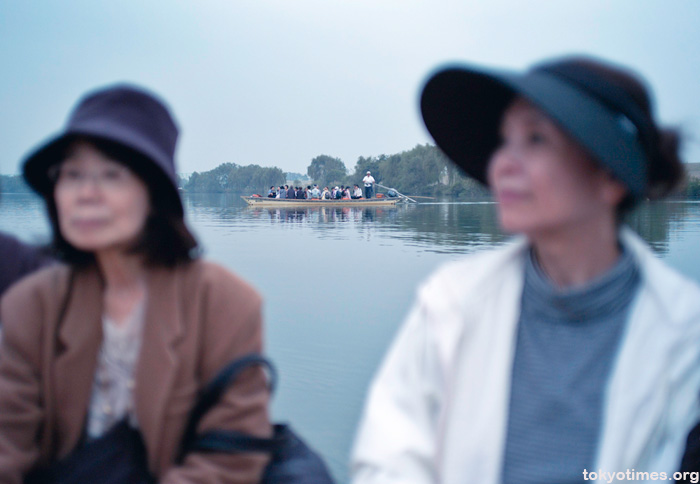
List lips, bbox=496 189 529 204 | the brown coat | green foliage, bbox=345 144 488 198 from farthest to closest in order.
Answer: green foliage, bbox=345 144 488 198, the brown coat, lips, bbox=496 189 529 204

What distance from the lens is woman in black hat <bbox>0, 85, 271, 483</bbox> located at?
1.54 metres

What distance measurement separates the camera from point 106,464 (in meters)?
1.53

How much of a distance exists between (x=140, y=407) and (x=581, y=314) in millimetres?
1139

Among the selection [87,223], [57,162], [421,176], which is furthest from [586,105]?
[421,176]

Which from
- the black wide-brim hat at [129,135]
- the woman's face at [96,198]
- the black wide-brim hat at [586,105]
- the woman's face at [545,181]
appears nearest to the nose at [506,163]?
the woman's face at [545,181]

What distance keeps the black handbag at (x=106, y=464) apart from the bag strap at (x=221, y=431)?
11 cm

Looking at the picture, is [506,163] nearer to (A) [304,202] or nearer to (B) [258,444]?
(B) [258,444]

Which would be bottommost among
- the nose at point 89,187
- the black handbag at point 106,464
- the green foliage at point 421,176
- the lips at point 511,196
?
the black handbag at point 106,464

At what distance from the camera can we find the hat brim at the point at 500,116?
1.30 metres

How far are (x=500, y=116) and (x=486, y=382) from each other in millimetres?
772

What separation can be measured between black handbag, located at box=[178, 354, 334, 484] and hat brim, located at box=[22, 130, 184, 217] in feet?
1.68

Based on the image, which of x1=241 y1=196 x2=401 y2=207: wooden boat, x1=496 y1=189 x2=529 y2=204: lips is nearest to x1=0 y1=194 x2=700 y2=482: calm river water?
x1=496 y1=189 x2=529 y2=204: lips

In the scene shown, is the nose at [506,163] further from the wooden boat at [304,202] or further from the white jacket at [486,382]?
the wooden boat at [304,202]

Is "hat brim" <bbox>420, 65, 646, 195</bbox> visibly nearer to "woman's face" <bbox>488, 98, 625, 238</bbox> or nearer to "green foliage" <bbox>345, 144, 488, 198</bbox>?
"woman's face" <bbox>488, 98, 625, 238</bbox>
